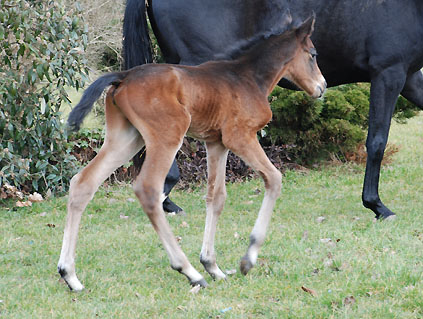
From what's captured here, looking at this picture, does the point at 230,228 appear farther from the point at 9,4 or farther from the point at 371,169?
the point at 9,4

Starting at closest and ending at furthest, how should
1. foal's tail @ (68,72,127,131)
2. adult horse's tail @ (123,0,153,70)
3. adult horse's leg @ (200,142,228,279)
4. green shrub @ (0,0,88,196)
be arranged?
foal's tail @ (68,72,127,131) < adult horse's leg @ (200,142,228,279) < adult horse's tail @ (123,0,153,70) < green shrub @ (0,0,88,196)

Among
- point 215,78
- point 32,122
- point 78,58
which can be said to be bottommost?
point 32,122

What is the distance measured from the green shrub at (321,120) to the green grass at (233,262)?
157cm

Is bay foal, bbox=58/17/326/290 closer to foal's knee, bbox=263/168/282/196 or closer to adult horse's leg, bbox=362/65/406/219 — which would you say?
foal's knee, bbox=263/168/282/196

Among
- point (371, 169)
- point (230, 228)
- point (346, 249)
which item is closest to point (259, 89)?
point (346, 249)

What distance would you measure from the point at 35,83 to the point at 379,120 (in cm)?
368

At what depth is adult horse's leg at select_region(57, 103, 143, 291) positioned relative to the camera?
4.14 meters

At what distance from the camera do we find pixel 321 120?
30.0ft

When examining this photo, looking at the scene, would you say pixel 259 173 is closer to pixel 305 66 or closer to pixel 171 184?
pixel 305 66

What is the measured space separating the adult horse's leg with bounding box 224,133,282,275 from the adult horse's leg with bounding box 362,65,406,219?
2.31m

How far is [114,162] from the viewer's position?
14.1 ft

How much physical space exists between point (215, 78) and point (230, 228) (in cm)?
208

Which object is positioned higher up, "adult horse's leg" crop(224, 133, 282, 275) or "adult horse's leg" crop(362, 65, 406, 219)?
"adult horse's leg" crop(224, 133, 282, 275)

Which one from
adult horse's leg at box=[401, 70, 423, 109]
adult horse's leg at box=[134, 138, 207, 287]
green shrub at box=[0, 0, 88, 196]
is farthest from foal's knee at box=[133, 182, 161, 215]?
adult horse's leg at box=[401, 70, 423, 109]
